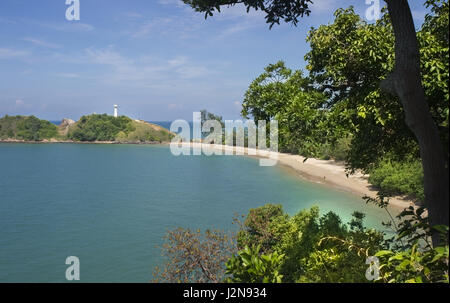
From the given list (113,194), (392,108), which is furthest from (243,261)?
(113,194)

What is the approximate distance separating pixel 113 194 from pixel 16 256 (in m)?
17.2

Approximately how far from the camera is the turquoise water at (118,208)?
1823cm

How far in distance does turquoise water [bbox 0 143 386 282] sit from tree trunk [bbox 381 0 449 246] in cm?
1397

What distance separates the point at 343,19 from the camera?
7457 millimetres

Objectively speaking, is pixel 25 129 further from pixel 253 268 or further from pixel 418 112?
pixel 418 112

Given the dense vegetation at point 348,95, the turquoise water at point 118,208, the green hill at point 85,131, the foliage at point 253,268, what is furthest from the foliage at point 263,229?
the green hill at point 85,131

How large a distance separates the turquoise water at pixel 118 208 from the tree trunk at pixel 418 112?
550 inches

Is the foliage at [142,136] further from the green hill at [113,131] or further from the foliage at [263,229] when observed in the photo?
the foliage at [263,229]

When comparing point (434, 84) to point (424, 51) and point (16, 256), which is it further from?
point (16, 256)

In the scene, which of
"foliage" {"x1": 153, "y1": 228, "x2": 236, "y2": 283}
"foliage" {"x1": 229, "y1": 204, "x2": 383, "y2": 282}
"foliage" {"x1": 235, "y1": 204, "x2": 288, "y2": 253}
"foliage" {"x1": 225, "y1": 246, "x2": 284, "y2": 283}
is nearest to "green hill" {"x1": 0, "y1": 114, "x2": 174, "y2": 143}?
"foliage" {"x1": 235, "y1": 204, "x2": 288, "y2": 253}

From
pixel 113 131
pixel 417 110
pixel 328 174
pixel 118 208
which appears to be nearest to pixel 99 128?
pixel 113 131

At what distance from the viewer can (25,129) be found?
118m

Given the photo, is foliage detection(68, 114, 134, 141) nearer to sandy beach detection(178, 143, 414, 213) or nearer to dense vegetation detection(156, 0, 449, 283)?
sandy beach detection(178, 143, 414, 213)

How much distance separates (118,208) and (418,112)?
2953 centimetres
